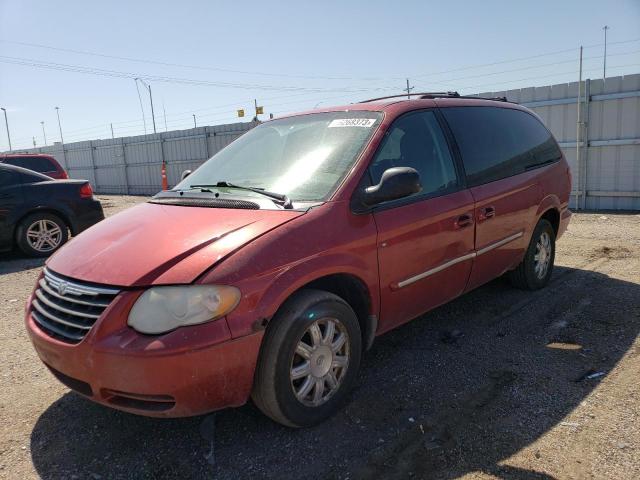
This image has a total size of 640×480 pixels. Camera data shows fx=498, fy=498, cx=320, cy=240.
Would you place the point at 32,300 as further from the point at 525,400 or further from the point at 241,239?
the point at 525,400

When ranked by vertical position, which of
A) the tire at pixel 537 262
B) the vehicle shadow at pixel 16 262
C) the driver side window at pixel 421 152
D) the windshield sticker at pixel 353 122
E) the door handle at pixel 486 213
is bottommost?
the vehicle shadow at pixel 16 262

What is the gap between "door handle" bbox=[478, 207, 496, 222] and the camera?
387cm

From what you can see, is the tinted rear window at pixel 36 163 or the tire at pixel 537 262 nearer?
the tire at pixel 537 262

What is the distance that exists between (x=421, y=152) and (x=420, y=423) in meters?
1.85

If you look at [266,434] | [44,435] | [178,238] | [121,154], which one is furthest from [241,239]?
[121,154]

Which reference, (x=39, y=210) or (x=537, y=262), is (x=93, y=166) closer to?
(x=39, y=210)

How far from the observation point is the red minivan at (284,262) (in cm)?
236

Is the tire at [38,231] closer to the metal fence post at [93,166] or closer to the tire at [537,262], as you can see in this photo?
the tire at [537,262]

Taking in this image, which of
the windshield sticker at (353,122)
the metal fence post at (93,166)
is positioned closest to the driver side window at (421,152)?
the windshield sticker at (353,122)

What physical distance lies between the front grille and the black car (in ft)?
18.8

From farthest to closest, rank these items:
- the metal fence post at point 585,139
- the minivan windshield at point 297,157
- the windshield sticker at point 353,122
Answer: the metal fence post at point 585,139, the windshield sticker at point 353,122, the minivan windshield at point 297,157

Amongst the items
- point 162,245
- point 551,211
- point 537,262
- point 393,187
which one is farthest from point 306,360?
point 551,211

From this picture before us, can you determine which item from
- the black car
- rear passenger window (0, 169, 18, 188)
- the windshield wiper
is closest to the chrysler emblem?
the windshield wiper

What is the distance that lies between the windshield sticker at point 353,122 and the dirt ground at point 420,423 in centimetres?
169
